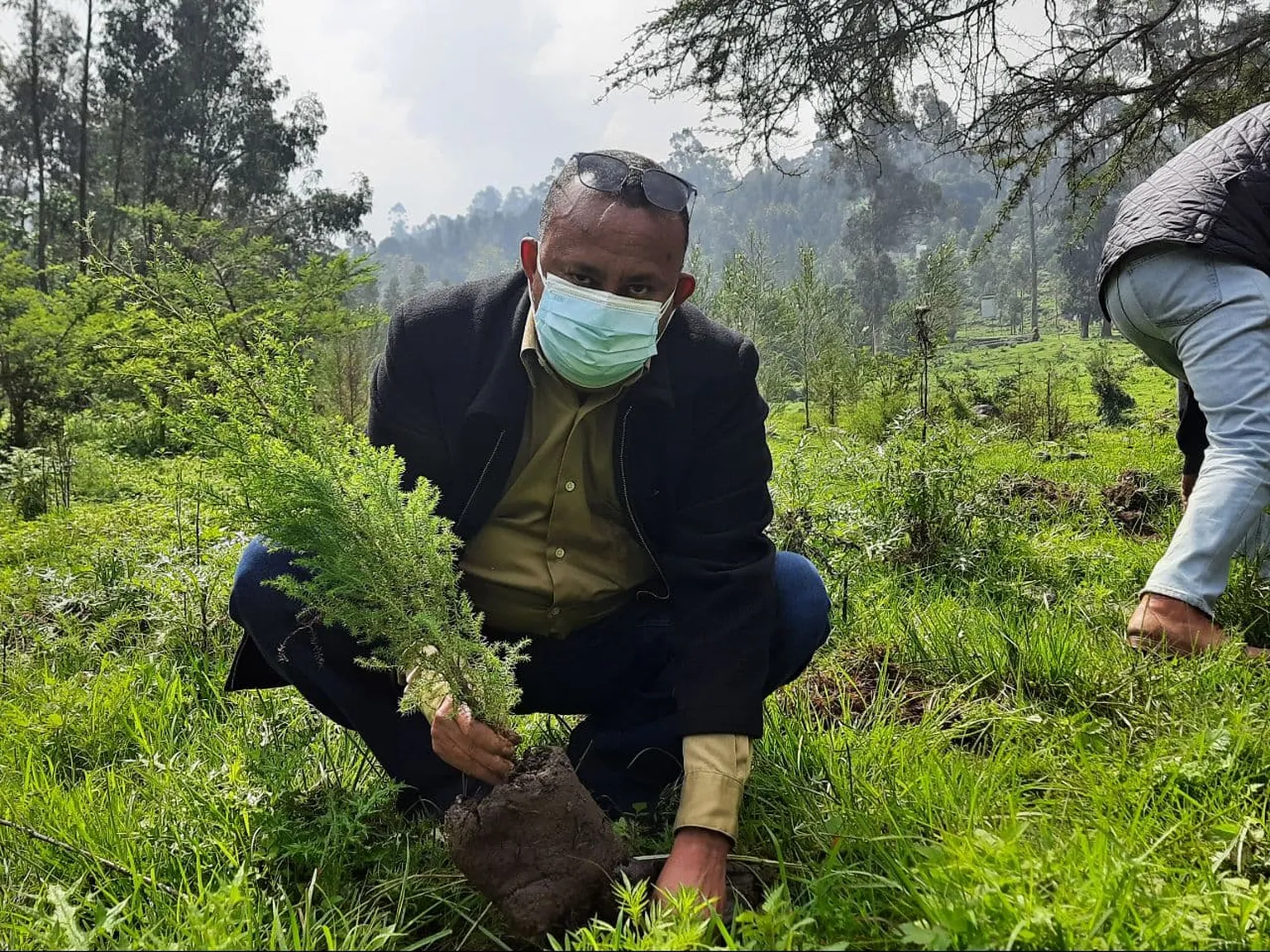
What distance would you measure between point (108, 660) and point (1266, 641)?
372 centimetres

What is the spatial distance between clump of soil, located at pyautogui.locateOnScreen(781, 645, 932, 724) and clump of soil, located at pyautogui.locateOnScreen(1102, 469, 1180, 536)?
2.17m

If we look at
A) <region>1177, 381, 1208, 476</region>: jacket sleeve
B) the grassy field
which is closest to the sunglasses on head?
the grassy field

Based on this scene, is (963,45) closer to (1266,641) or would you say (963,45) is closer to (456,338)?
(1266,641)

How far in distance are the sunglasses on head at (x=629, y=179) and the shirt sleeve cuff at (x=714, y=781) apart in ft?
→ 3.61

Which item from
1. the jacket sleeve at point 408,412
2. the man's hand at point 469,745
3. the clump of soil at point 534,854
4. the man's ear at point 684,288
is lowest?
the clump of soil at point 534,854

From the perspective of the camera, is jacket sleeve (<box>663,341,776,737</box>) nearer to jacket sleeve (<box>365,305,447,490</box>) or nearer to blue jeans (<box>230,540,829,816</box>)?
blue jeans (<box>230,540,829,816</box>)

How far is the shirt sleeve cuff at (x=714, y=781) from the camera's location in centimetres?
150

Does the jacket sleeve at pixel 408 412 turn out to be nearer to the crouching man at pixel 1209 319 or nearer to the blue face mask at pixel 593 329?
the blue face mask at pixel 593 329

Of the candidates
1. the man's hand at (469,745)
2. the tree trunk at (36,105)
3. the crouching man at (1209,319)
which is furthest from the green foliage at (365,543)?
the tree trunk at (36,105)

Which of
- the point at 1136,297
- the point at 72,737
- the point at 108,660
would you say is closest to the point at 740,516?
the point at 1136,297

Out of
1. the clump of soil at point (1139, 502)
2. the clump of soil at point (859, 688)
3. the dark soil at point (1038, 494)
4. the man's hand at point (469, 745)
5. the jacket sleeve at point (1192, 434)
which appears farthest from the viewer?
the dark soil at point (1038, 494)

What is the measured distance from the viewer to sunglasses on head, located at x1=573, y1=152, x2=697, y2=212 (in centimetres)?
172

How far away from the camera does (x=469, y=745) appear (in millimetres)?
1507

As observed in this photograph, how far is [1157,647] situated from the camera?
2.24 m
